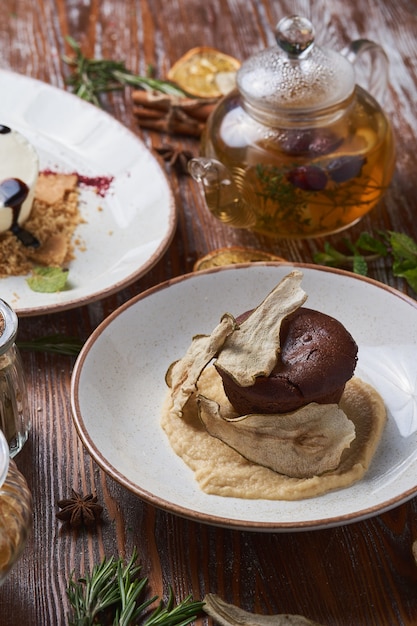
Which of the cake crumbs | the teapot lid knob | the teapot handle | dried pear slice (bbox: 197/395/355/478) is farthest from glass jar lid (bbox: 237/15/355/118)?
dried pear slice (bbox: 197/395/355/478)

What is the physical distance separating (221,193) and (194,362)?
0.60m

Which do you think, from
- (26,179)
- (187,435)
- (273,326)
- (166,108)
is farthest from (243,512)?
(166,108)

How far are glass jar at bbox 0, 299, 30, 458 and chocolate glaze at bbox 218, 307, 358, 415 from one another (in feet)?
1.15

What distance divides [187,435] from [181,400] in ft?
0.20

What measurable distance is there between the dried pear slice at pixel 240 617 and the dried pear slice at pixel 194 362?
0.35 meters

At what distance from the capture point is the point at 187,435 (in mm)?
1524

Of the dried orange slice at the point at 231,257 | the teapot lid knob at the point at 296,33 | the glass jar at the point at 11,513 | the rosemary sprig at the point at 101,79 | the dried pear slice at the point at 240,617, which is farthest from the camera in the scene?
the rosemary sprig at the point at 101,79

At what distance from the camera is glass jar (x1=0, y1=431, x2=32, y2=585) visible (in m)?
1.17

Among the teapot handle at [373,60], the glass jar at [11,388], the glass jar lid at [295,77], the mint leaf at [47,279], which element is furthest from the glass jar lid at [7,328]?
the teapot handle at [373,60]

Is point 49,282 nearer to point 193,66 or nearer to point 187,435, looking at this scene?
point 187,435

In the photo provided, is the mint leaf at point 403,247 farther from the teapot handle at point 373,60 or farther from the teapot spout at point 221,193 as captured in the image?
the teapot handle at point 373,60

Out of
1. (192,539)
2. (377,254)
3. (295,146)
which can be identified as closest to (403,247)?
(377,254)

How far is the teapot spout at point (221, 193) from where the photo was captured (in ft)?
6.44

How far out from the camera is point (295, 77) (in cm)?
195
